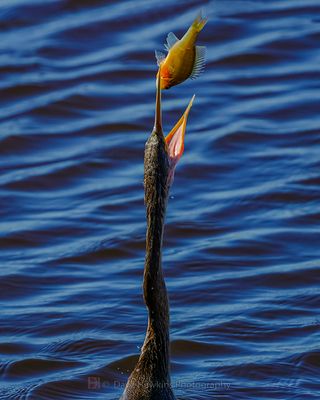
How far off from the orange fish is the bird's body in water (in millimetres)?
176

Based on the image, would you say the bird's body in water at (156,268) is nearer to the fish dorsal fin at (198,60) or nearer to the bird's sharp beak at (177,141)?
the bird's sharp beak at (177,141)

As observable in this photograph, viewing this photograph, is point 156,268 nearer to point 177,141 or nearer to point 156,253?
point 156,253

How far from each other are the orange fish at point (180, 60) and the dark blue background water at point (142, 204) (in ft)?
6.84

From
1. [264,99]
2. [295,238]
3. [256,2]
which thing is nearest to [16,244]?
[295,238]

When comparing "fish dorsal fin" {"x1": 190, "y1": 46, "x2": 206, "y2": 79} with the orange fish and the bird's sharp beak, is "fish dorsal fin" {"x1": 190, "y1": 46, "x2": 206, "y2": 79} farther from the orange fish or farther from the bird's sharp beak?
the bird's sharp beak

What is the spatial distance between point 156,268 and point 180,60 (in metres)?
0.92

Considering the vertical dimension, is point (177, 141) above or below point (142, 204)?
below

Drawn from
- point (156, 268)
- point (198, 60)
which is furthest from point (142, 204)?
point (156, 268)

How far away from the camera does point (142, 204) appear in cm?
965

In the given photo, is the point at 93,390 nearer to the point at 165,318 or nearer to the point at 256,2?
the point at 165,318

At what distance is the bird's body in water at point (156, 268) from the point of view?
5.21 m

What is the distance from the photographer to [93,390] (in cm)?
702

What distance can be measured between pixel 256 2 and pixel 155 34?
149 cm

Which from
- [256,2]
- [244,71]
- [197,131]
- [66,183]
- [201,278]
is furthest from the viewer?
[256,2]
